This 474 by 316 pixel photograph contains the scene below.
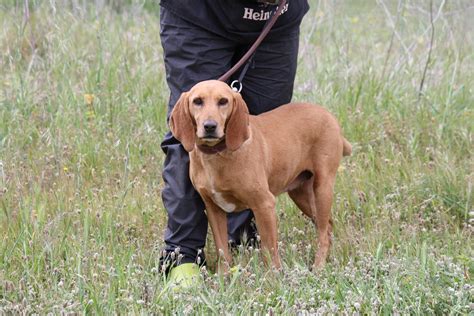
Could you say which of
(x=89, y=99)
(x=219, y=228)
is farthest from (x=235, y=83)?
(x=89, y=99)

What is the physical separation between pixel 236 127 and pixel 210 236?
100 cm

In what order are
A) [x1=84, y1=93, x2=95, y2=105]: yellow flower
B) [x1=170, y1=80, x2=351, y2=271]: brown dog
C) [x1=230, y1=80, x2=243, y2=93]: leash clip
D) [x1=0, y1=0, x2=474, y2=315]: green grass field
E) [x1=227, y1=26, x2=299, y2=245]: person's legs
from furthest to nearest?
[x1=84, y1=93, x2=95, y2=105]: yellow flower
[x1=227, y1=26, x2=299, y2=245]: person's legs
[x1=230, y1=80, x2=243, y2=93]: leash clip
[x1=170, y1=80, x2=351, y2=271]: brown dog
[x1=0, y1=0, x2=474, y2=315]: green grass field

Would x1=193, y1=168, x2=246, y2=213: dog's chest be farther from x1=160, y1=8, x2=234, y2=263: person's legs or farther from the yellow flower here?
the yellow flower

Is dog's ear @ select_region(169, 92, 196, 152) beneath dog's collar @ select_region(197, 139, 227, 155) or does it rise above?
above

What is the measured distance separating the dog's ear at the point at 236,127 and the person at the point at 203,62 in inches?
14.2

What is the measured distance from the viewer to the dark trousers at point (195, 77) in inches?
173

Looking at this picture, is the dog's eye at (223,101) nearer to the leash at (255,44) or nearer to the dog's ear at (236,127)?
the dog's ear at (236,127)

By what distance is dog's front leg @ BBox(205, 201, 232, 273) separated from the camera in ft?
14.6

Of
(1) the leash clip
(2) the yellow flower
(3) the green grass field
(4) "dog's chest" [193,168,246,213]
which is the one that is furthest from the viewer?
(2) the yellow flower

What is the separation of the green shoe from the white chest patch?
0.31 m

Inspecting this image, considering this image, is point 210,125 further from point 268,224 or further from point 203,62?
point 268,224

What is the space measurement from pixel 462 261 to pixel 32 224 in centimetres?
208

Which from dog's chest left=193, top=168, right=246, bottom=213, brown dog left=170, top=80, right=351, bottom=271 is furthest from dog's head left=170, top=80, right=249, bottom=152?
dog's chest left=193, top=168, right=246, bottom=213

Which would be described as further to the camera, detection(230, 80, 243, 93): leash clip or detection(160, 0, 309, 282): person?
detection(230, 80, 243, 93): leash clip
